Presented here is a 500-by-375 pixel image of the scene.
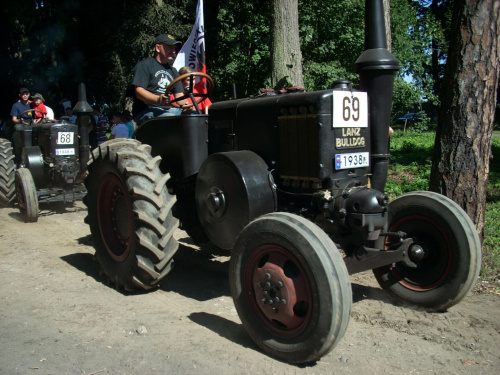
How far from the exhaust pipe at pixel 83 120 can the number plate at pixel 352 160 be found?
6020 mm

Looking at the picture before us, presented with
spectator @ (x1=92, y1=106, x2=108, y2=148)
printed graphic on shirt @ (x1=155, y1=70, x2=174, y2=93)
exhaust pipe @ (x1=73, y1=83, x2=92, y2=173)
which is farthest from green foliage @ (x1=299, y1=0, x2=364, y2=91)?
printed graphic on shirt @ (x1=155, y1=70, x2=174, y2=93)

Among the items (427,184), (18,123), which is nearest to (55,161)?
(18,123)

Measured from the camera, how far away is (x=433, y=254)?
4.13m

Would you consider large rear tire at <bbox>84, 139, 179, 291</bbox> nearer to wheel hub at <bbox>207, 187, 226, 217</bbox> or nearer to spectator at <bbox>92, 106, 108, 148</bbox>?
wheel hub at <bbox>207, 187, 226, 217</bbox>

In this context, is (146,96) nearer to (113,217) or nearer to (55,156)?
(113,217)

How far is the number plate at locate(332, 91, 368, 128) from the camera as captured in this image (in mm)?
3773

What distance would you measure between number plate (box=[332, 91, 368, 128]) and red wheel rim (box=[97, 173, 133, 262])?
2162mm

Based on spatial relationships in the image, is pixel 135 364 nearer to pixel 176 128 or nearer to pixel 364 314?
pixel 364 314

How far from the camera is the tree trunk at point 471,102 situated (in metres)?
5.08

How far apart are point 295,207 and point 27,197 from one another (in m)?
5.59

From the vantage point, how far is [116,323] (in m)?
3.95

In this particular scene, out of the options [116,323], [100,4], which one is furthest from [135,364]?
[100,4]

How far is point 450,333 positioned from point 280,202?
1679 mm

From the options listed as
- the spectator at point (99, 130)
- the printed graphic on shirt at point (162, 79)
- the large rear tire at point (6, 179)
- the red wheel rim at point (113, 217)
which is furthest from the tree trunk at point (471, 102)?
the spectator at point (99, 130)
